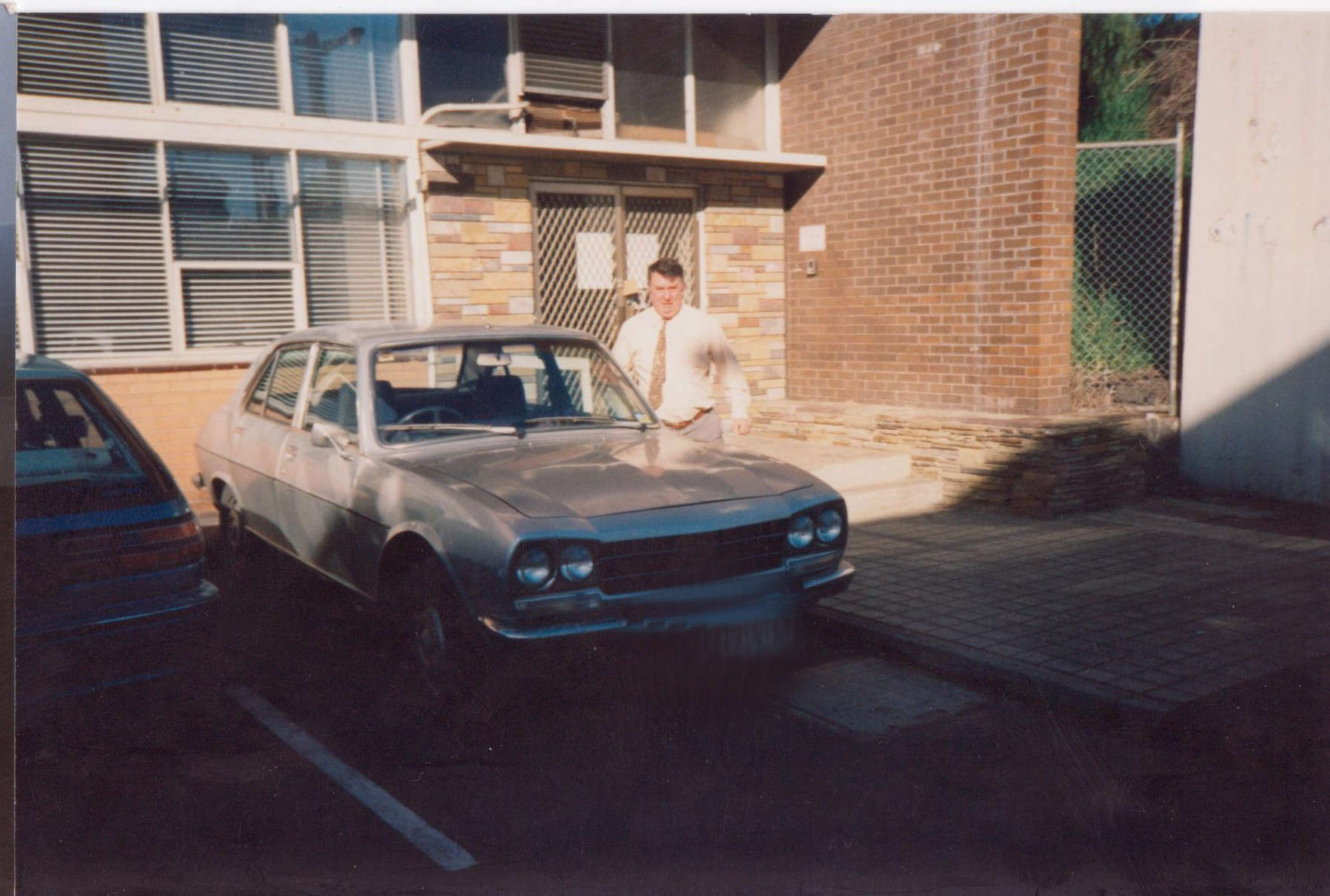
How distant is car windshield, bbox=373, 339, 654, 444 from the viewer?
480cm

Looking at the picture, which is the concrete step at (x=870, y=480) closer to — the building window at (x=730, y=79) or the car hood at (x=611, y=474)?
the car hood at (x=611, y=474)

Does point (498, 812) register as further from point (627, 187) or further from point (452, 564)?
point (627, 187)

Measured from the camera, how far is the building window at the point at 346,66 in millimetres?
7750

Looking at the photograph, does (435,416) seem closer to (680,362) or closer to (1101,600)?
(680,362)

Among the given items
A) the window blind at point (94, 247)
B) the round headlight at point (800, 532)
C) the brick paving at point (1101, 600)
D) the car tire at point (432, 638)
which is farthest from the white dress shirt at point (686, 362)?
the window blind at point (94, 247)

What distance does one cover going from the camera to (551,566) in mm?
3828

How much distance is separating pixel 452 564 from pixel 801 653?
4.96ft

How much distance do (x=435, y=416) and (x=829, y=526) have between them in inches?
71.1

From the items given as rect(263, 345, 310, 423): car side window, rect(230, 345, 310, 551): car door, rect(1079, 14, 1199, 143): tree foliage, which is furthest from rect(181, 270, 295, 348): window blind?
rect(1079, 14, 1199, 143): tree foliage

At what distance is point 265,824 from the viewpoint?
3.52 meters

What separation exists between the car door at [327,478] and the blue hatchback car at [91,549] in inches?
28.1

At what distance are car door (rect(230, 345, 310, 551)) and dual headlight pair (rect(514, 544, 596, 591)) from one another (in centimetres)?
195

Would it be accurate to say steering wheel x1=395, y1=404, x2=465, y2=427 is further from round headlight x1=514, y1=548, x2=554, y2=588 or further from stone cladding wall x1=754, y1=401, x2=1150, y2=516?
stone cladding wall x1=754, y1=401, x2=1150, y2=516

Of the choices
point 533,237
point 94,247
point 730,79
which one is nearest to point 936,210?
point 730,79
